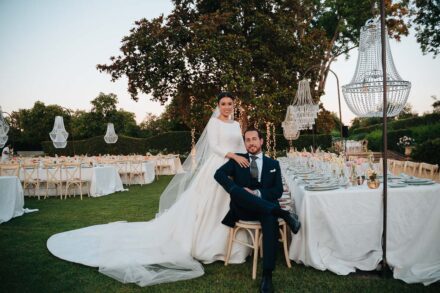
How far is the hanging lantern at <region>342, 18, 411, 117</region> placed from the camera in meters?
3.27

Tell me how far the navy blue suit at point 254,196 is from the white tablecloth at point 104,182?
7426 mm

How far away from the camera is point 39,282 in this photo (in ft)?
11.3

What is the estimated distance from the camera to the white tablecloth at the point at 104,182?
1002 cm

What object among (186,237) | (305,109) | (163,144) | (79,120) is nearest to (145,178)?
(305,109)

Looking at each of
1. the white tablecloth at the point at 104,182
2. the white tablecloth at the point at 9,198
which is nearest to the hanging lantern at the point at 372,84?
the white tablecloth at the point at 9,198

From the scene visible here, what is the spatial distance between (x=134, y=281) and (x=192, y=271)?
0.61 m

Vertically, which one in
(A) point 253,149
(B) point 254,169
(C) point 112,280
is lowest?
(C) point 112,280

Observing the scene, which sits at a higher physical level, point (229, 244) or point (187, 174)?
point (187, 174)

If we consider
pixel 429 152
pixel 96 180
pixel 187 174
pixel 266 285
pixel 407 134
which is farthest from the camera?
pixel 407 134

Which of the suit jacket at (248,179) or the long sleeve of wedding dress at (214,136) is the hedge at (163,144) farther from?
the suit jacket at (248,179)

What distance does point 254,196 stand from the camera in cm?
332

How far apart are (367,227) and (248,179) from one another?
1331 millimetres

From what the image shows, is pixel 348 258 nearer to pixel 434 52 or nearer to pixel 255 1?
pixel 255 1

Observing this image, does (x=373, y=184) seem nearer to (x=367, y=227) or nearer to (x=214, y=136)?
(x=367, y=227)
